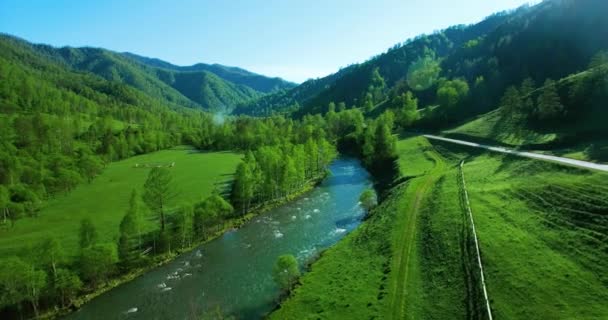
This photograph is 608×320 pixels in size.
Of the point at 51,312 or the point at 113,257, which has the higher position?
the point at 113,257

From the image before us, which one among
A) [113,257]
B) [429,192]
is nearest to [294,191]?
[429,192]

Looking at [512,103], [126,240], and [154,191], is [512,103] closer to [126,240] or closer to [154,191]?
[154,191]

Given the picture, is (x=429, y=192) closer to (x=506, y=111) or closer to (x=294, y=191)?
(x=294, y=191)

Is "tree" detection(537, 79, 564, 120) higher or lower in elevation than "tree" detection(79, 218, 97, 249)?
higher

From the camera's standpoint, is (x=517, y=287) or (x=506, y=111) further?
(x=506, y=111)

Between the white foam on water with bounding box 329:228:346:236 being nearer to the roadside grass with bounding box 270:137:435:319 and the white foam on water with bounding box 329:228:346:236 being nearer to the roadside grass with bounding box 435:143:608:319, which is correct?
the roadside grass with bounding box 270:137:435:319

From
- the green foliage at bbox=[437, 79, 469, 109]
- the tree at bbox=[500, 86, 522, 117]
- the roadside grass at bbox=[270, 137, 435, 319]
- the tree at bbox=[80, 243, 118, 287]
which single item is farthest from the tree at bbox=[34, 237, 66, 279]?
the green foliage at bbox=[437, 79, 469, 109]

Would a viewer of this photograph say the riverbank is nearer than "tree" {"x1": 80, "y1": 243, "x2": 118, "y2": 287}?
Yes

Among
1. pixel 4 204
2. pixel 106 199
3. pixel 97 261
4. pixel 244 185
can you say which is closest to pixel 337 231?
pixel 244 185
